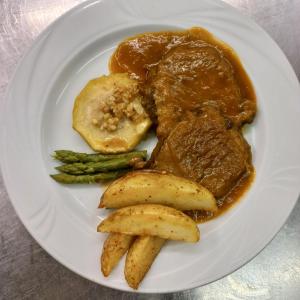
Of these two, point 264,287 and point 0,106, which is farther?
point 0,106

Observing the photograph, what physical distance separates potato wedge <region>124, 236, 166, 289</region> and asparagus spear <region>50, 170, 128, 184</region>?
86 centimetres

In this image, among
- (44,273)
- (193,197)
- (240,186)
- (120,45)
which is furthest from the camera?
(120,45)

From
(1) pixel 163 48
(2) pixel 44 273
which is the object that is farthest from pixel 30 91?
(2) pixel 44 273

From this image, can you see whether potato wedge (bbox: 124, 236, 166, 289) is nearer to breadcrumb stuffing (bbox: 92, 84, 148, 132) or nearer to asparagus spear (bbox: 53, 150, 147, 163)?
asparagus spear (bbox: 53, 150, 147, 163)

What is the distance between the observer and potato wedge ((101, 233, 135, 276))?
11.3ft

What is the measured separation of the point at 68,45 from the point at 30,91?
0.72 m

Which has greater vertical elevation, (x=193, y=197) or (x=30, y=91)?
(x=30, y=91)

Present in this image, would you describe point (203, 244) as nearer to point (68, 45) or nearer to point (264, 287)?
point (264, 287)

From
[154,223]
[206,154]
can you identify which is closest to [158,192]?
[154,223]

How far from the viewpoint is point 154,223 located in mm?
3283

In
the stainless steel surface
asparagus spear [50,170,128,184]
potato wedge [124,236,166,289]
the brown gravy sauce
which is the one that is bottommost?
the stainless steel surface

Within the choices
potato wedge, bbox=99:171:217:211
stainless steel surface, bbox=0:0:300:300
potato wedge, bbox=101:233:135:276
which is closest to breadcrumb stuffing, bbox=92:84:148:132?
potato wedge, bbox=99:171:217:211

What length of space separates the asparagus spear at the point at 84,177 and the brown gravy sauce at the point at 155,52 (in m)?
1.12

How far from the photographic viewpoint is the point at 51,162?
161 inches
